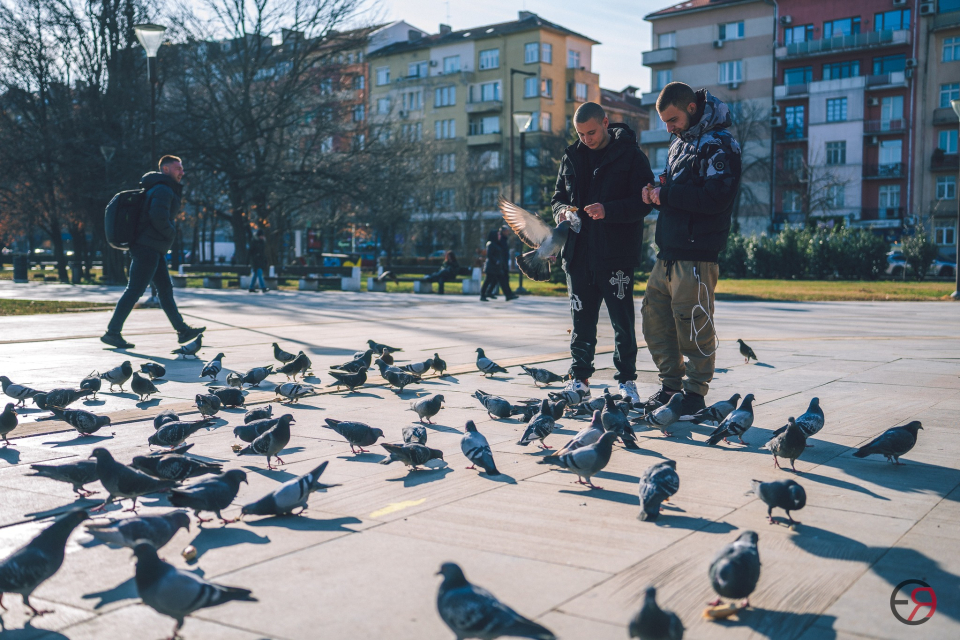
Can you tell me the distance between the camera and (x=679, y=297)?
19.2 feet

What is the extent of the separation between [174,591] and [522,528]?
1.49 m

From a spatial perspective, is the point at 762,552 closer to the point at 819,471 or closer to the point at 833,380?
the point at 819,471

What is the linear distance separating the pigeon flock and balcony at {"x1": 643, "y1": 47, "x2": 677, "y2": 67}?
6087cm

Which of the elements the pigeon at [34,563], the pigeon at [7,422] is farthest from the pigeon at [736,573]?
the pigeon at [7,422]

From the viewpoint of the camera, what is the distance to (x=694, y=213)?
579cm

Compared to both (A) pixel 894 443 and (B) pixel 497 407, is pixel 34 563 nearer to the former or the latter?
(B) pixel 497 407

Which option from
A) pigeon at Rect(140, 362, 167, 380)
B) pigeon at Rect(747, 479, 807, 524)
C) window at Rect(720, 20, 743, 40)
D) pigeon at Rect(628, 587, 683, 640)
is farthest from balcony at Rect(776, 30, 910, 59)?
pigeon at Rect(628, 587, 683, 640)

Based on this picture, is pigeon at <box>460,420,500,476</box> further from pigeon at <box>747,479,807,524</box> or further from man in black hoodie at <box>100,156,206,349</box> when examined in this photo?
man in black hoodie at <box>100,156,206,349</box>

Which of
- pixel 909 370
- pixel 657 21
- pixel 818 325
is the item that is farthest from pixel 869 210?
pixel 909 370

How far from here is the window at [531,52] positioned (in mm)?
68750

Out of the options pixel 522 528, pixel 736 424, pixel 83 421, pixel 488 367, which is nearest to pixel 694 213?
pixel 736 424

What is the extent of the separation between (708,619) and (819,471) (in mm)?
2170

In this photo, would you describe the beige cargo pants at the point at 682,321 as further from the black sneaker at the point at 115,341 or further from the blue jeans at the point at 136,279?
Result: the black sneaker at the point at 115,341

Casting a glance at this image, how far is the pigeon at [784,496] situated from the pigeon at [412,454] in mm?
1790
